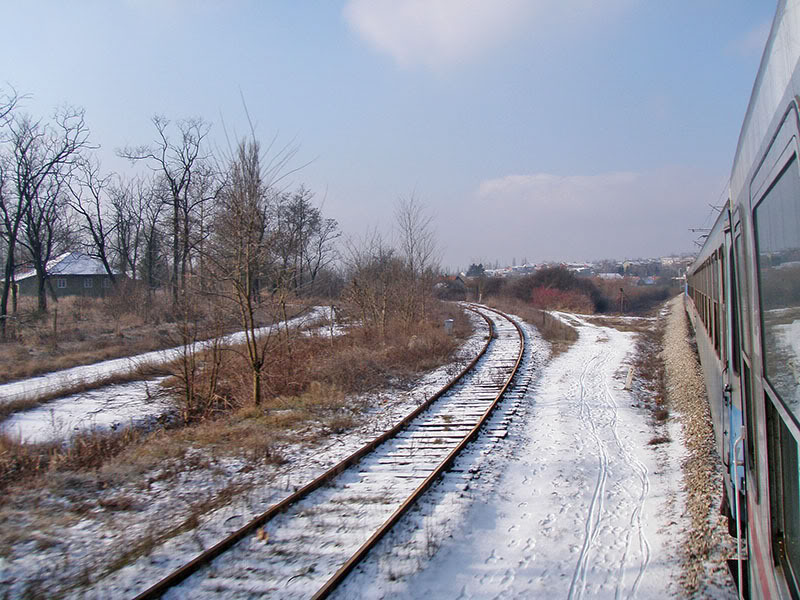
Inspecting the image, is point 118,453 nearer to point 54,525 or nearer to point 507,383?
point 54,525

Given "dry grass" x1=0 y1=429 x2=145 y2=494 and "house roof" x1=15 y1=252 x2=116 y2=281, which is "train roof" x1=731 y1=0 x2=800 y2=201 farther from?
"house roof" x1=15 y1=252 x2=116 y2=281

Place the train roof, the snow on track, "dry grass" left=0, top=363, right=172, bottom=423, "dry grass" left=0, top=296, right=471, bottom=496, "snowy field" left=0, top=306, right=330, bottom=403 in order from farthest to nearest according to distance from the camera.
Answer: "snowy field" left=0, top=306, right=330, bottom=403 → "dry grass" left=0, top=363, right=172, bottom=423 → "dry grass" left=0, top=296, right=471, bottom=496 → the snow on track → the train roof

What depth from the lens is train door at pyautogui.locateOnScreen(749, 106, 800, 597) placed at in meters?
1.86

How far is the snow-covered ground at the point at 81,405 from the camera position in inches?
404

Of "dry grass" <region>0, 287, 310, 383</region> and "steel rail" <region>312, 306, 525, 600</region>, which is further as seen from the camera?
"dry grass" <region>0, 287, 310, 383</region>

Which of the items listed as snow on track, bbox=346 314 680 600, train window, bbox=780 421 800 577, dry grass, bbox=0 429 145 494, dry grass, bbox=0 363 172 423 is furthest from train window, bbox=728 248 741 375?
dry grass, bbox=0 363 172 423

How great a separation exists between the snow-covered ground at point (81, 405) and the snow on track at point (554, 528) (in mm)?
7111

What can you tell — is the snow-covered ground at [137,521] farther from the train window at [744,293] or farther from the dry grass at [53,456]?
the train window at [744,293]

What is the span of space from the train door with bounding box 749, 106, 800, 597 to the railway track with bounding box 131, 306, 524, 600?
10.6ft

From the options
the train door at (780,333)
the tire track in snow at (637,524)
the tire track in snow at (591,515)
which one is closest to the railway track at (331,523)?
the tire track in snow at (591,515)

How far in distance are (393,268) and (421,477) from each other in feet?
58.7

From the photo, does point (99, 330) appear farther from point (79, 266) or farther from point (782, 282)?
point (79, 266)

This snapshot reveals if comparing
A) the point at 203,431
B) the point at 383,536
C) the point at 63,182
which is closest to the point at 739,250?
the point at 383,536

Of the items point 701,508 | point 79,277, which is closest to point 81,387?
point 701,508
